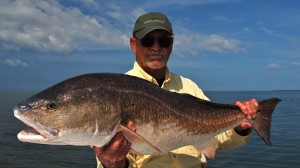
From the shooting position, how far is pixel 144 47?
19.8ft

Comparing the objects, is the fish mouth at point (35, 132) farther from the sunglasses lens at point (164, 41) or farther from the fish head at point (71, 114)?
the sunglasses lens at point (164, 41)

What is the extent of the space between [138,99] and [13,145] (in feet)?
72.5

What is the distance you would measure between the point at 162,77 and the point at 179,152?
1391 millimetres

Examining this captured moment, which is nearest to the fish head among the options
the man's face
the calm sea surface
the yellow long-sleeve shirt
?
the yellow long-sleeve shirt

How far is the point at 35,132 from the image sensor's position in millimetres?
3801

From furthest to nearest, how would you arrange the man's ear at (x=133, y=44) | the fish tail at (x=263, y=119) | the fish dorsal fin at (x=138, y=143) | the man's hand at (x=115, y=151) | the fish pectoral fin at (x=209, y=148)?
the man's ear at (x=133, y=44) → the fish tail at (x=263, y=119) → the fish pectoral fin at (x=209, y=148) → the man's hand at (x=115, y=151) → the fish dorsal fin at (x=138, y=143)

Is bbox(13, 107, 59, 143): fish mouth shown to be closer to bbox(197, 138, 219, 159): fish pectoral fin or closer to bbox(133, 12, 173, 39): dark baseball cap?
bbox(197, 138, 219, 159): fish pectoral fin

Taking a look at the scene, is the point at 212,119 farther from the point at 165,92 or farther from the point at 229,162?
the point at 229,162

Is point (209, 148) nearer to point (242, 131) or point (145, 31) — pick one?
point (242, 131)

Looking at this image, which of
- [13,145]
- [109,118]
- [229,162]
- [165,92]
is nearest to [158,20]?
[165,92]

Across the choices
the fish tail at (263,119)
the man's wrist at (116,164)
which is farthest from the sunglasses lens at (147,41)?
the man's wrist at (116,164)

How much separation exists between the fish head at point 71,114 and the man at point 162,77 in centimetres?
136

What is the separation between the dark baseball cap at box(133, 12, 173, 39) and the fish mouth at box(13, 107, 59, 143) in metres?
2.60

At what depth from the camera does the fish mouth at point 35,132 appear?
147 inches
